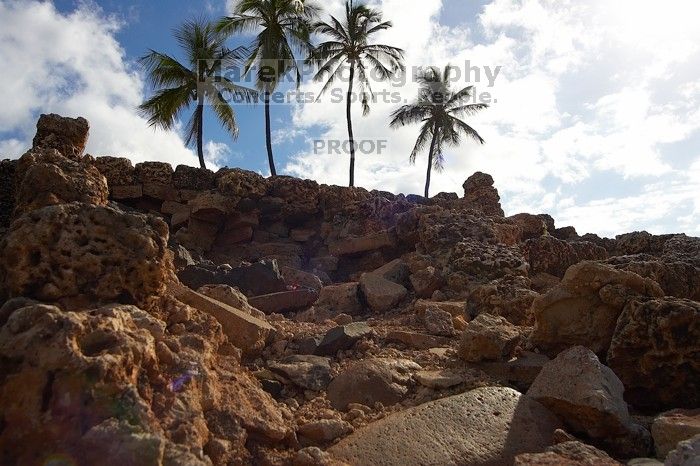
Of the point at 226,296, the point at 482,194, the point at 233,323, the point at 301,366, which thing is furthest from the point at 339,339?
the point at 482,194

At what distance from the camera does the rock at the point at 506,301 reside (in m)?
5.48

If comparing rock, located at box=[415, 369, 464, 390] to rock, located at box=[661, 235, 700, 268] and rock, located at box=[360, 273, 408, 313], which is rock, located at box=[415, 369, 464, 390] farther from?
rock, located at box=[661, 235, 700, 268]

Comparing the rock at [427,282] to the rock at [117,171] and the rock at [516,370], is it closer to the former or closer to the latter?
the rock at [516,370]

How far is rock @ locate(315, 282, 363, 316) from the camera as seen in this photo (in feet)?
22.0

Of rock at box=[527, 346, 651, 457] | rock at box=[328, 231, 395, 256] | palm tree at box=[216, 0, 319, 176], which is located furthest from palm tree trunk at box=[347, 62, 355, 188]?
rock at box=[527, 346, 651, 457]

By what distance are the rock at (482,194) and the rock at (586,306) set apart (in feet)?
30.5

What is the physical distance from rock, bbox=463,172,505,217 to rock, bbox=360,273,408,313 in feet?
22.9

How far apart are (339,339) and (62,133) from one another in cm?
696

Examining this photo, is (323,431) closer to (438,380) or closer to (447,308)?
(438,380)

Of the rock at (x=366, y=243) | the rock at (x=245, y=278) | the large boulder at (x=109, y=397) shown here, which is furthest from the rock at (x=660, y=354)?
the rock at (x=366, y=243)

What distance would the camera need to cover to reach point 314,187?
39.6 ft

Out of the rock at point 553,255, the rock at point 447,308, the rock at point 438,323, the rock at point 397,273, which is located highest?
the rock at point 553,255

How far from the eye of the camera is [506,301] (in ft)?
18.3

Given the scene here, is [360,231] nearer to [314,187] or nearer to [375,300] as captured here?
[314,187]
